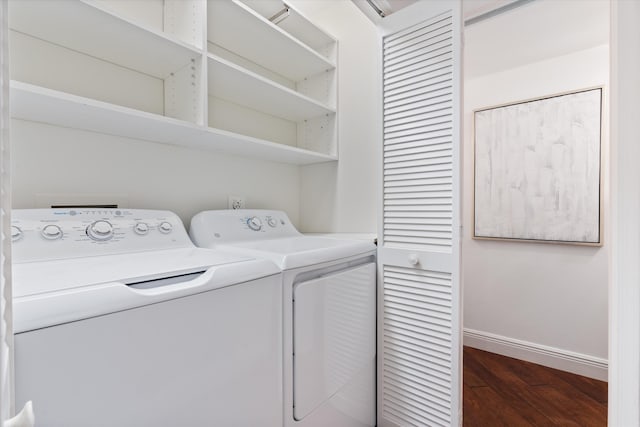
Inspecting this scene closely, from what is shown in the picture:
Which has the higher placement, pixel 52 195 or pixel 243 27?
pixel 243 27

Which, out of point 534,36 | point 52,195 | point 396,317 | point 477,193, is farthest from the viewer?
point 477,193

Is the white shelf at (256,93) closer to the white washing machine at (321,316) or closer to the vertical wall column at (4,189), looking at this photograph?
the white washing machine at (321,316)

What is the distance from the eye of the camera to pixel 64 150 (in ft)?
3.82

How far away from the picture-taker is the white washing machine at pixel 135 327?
0.58 metres

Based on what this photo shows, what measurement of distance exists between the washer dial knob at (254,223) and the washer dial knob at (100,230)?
639 mm

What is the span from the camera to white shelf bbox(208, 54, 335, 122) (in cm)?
139

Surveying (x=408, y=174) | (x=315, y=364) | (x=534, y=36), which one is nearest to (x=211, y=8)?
(x=408, y=174)

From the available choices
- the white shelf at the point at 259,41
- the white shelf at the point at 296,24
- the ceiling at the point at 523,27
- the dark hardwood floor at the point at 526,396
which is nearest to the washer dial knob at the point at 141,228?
the white shelf at the point at 259,41

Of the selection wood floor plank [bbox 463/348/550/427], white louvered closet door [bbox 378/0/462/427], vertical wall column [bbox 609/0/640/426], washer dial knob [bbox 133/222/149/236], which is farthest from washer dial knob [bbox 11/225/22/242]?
wood floor plank [bbox 463/348/550/427]

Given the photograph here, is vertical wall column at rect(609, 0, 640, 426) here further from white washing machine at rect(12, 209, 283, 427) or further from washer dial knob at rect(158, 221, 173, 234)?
washer dial knob at rect(158, 221, 173, 234)

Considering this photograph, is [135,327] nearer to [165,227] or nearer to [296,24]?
[165,227]

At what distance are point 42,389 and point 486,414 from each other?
2.05 meters

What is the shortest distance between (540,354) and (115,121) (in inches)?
119

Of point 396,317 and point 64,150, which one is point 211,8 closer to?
point 64,150
